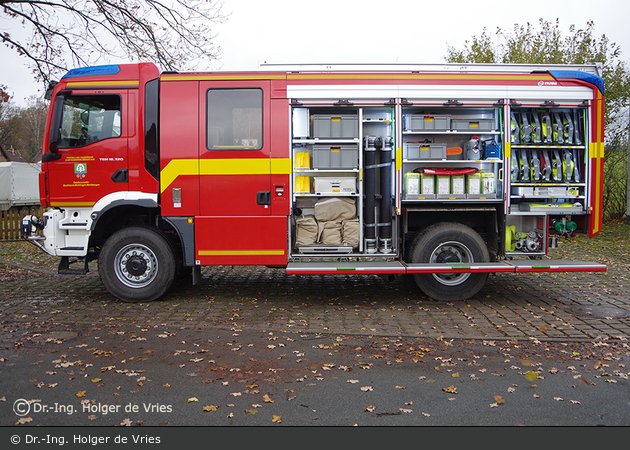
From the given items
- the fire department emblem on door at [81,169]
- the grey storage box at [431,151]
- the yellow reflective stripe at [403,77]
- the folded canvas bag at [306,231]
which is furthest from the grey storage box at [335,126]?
the fire department emblem on door at [81,169]

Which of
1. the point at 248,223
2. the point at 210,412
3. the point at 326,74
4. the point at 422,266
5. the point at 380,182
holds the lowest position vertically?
the point at 210,412

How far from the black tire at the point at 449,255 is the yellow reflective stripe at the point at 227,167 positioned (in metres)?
2.30

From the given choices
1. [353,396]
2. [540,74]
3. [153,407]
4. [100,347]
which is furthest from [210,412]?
[540,74]

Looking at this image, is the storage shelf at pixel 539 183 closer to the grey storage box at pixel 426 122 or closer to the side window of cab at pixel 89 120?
the grey storage box at pixel 426 122

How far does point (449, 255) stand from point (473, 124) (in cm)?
202

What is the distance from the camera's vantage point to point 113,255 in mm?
7277

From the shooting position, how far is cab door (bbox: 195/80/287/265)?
7.13 metres

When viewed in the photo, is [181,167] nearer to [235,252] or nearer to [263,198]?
[263,198]

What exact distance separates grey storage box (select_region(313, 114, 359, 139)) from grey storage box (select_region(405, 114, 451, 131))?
2.65 ft

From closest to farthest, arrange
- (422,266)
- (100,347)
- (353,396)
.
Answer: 1. (353,396)
2. (100,347)
3. (422,266)

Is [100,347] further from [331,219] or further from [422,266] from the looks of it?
[422,266]

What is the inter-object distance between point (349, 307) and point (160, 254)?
115 inches

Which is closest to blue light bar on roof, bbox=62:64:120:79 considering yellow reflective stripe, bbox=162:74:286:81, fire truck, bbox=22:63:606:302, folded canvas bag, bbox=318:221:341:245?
fire truck, bbox=22:63:606:302

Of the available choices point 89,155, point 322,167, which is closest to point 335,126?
point 322,167
